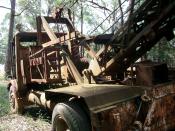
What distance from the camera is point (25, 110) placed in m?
9.88

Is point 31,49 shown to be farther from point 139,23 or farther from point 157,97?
point 157,97

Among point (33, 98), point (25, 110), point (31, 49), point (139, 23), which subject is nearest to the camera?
point (139, 23)

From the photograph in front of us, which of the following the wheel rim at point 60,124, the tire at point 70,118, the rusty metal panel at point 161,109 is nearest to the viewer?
the rusty metal panel at point 161,109

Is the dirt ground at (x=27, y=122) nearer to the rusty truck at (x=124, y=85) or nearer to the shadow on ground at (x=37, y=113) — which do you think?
the shadow on ground at (x=37, y=113)

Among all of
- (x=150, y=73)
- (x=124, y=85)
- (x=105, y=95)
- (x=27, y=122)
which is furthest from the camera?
(x=27, y=122)

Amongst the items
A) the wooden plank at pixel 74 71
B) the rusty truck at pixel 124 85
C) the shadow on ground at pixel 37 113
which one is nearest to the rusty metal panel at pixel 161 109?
the rusty truck at pixel 124 85

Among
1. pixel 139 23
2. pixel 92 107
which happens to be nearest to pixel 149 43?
pixel 139 23

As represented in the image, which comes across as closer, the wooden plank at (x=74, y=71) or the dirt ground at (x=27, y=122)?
the wooden plank at (x=74, y=71)

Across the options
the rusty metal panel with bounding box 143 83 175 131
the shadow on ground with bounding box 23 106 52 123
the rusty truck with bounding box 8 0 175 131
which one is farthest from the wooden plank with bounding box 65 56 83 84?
the shadow on ground with bounding box 23 106 52 123

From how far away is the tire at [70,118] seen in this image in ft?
16.4

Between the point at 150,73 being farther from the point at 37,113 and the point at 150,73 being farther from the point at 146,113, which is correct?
the point at 37,113

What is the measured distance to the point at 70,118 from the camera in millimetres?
5129

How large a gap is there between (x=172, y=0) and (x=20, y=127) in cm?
489

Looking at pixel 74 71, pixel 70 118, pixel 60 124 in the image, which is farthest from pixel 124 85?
pixel 74 71
